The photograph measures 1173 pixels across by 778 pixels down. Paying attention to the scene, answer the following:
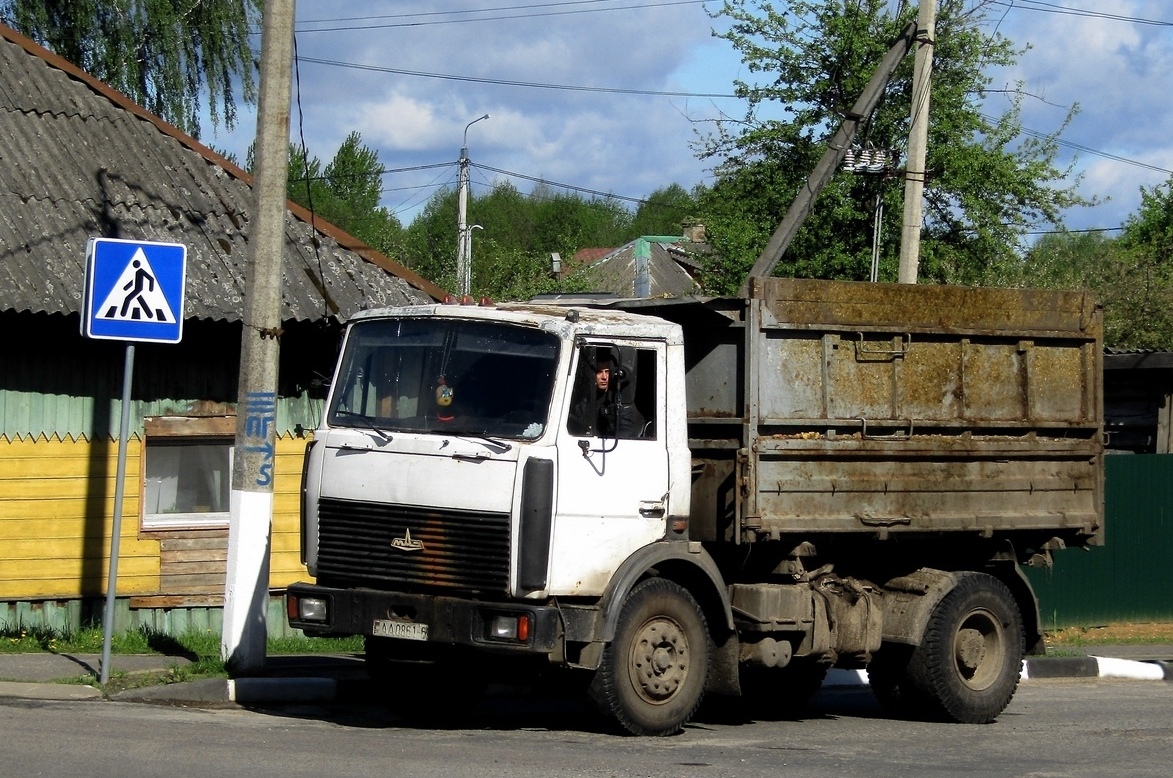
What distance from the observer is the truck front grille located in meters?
8.21

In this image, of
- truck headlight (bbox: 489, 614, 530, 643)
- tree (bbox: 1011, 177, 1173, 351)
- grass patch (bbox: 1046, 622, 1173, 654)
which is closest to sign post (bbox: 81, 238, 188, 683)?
truck headlight (bbox: 489, 614, 530, 643)

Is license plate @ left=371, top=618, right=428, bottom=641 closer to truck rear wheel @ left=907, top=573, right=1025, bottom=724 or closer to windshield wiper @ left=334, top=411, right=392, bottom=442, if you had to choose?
windshield wiper @ left=334, top=411, right=392, bottom=442

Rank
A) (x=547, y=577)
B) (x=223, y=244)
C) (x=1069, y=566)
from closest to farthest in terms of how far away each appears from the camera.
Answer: (x=547, y=577), (x=223, y=244), (x=1069, y=566)

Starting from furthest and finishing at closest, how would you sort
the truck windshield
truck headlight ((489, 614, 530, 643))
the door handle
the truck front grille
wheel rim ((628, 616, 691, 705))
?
the door handle < wheel rim ((628, 616, 691, 705)) < the truck windshield < the truck front grille < truck headlight ((489, 614, 530, 643))

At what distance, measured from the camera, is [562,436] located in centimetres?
839

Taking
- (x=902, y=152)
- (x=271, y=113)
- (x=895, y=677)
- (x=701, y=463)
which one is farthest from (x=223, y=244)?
(x=902, y=152)

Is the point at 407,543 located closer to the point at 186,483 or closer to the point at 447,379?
the point at 447,379

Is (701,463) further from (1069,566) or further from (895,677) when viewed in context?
(1069,566)

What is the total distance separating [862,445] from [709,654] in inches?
70.0

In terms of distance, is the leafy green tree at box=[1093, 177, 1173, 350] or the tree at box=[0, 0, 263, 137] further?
the leafy green tree at box=[1093, 177, 1173, 350]

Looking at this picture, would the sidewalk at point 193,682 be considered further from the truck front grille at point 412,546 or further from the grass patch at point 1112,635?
the grass patch at point 1112,635

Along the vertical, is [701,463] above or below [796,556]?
above

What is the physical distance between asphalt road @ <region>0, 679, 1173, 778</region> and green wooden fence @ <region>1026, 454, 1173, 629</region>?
22.8ft

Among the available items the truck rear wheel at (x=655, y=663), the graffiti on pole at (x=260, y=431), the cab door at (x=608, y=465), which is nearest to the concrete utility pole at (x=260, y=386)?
the graffiti on pole at (x=260, y=431)
